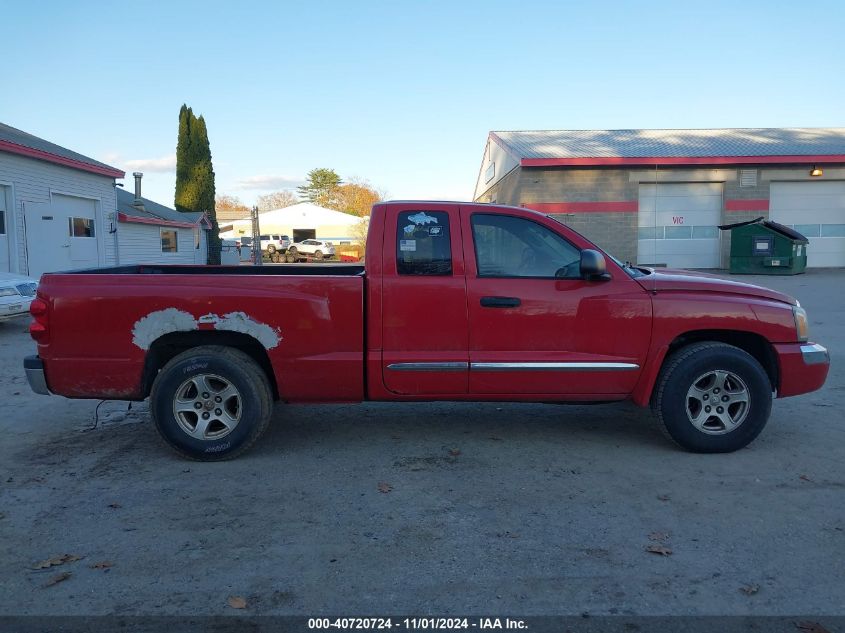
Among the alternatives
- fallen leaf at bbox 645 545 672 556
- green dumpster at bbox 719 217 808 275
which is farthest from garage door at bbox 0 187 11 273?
green dumpster at bbox 719 217 808 275

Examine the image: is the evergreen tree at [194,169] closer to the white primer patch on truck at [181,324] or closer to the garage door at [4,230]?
the garage door at [4,230]

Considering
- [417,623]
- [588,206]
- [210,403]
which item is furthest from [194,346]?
[588,206]

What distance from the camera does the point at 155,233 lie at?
29875mm

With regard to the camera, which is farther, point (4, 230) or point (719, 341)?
point (4, 230)

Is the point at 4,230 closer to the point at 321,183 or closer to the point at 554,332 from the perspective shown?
the point at 554,332

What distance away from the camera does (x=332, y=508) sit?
13.1ft

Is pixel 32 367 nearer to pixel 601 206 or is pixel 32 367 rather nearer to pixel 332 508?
pixel 332 508

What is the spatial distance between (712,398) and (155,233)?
95.0 feet

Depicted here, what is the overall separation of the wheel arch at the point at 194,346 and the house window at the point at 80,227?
60.4 ft

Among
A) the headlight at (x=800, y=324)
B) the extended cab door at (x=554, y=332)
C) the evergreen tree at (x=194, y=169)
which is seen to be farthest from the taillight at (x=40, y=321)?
the evergreen tree at (x=194, y=169)

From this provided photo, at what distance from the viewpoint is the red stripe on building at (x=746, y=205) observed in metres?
27.3

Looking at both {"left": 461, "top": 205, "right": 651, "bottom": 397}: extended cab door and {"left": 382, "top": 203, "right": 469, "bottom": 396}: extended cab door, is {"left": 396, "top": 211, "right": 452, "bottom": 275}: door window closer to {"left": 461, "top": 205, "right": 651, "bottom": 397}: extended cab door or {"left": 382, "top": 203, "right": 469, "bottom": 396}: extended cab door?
{"left": 382, "top": 203, "right": 469, "bottom": 396}: extended cab door

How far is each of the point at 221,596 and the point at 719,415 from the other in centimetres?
363

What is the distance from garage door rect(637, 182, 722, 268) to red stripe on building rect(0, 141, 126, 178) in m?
20.1
